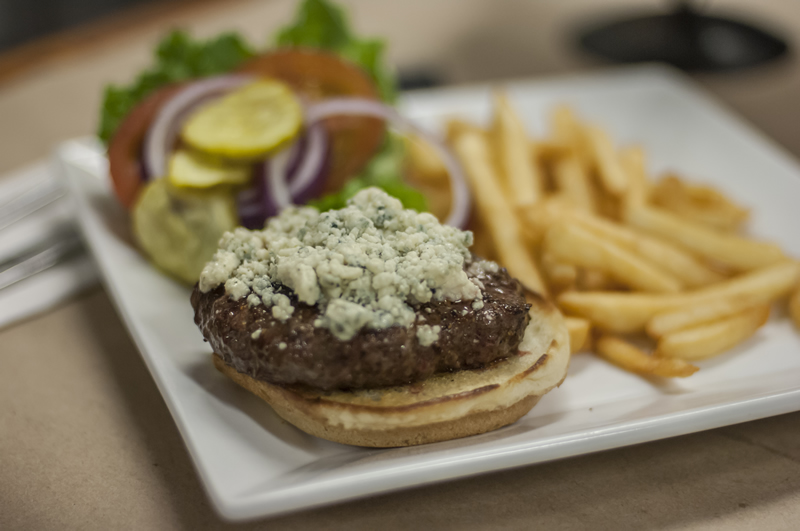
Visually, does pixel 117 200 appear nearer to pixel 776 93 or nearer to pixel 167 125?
pixel 167 125

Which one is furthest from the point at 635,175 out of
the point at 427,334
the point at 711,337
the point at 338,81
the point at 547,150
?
the point at 427,334

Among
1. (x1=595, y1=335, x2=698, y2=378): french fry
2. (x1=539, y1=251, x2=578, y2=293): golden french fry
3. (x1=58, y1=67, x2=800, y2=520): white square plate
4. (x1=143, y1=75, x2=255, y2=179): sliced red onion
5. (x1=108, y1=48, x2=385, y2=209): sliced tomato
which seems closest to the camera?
(x1=58, y1=67, x2=800, y2=520): white square plate

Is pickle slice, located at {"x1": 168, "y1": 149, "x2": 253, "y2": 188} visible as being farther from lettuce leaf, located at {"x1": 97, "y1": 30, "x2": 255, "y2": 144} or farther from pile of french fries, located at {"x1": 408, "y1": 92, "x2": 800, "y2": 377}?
pile of french fries, located at {"x1": 408, "y1": 92, "x2": 800, "y2": 377}

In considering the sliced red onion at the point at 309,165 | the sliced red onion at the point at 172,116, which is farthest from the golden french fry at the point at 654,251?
the sliced red onion at the point at 172,116

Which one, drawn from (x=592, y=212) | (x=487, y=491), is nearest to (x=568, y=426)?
(x=487, y=491)

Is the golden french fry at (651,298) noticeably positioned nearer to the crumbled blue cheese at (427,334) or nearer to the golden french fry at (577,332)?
the golden french fry at (577,332)

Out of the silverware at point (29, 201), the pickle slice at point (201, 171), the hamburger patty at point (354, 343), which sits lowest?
the silverware at point (29, 201)

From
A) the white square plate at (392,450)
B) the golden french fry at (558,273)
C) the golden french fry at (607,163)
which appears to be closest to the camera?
the white square plate at (392,450)

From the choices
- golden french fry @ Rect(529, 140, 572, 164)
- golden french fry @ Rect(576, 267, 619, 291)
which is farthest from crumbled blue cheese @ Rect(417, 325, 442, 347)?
golden french fry @ Rect(529, 140, 572, 164)
